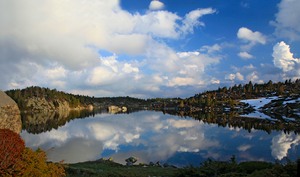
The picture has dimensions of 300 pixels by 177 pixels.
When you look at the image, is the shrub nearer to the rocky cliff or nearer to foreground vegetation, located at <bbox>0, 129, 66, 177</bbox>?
foreground vegetation, located at <bbox>0, 129, 66, 177</bbox>

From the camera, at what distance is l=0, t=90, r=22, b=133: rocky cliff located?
20.0 m

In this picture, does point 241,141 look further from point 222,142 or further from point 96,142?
point 96,142

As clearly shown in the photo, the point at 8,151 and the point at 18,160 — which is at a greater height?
the point at 8,151

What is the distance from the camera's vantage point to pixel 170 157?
172 feet

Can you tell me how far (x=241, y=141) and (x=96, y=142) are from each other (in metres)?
35.2

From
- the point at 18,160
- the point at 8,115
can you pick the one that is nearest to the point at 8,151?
the point at 18,160

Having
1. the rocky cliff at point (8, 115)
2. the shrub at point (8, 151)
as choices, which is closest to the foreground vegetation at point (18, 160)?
the shrub at point (8, 151)

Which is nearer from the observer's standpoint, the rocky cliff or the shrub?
the shrub

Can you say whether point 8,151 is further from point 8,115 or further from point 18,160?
point 8,115

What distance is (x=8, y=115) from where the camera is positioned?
810 inches

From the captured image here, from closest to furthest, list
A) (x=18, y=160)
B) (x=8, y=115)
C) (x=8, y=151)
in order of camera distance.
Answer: (x=8, y=151) < (x=18, y=160) < (x=8, y=115)

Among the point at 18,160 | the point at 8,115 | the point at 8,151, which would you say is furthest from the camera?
the point at 8,115

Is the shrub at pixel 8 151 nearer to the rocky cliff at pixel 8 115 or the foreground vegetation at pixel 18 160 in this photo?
the foreground vegetation at pixel 18 160

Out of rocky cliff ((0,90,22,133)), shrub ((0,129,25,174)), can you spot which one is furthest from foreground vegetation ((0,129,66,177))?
rocky cliff ((0,90,22,133))
